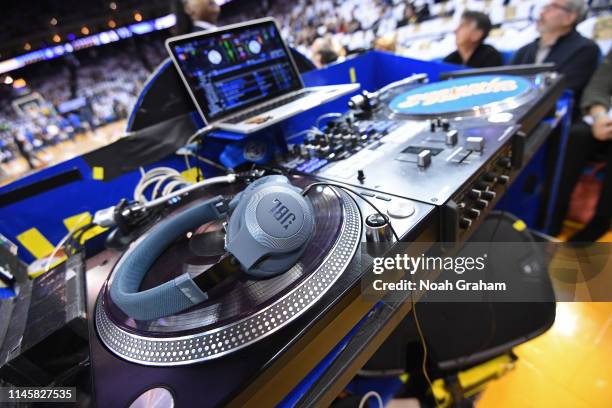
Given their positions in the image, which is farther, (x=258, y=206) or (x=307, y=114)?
Answer: (x=307, y=114)

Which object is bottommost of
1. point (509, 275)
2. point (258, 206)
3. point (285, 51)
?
point (509, 275)

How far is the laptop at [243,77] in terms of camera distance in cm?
95

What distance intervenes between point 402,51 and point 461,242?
12.9 ft

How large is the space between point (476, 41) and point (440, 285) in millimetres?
2030

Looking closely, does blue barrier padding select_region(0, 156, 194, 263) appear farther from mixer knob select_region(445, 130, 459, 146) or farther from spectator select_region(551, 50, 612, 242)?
spectator select_region(551, 50, 612, 242)

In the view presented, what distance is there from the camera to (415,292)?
0.67 meters

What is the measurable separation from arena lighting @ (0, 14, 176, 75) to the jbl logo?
1139cm

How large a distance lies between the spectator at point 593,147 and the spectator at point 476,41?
0.56m

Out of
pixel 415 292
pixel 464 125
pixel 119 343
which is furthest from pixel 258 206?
pixel 464 125

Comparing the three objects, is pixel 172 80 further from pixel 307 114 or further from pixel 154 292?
pixel 154 292

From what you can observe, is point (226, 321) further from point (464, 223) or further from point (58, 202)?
point (58, 202)

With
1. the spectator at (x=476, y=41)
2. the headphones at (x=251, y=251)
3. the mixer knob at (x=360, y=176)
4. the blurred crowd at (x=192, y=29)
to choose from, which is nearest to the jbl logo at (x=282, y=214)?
A: the headphones at (x=251, y=251)

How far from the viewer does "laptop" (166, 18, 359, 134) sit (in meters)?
0.95

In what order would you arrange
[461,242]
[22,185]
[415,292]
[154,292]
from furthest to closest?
[22,185], [461,242], [415,292], [154,292]
